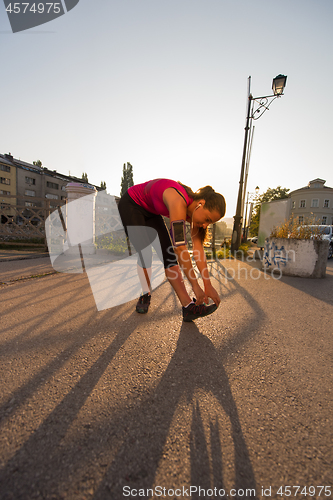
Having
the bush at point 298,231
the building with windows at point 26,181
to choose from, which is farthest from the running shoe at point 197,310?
the building with windows at point 26,181

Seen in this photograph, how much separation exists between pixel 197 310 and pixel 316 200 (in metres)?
58.1

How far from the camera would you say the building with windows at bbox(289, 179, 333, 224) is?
48.7 meters

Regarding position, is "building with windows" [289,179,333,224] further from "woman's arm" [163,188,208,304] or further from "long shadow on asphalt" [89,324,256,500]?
"long shadow on asphalt" [89,324,256,500]

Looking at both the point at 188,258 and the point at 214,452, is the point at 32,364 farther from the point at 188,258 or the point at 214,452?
the point at 188,258

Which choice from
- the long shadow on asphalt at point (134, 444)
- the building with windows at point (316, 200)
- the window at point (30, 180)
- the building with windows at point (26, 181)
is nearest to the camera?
the long shadow on asphalt at point (134, 444)

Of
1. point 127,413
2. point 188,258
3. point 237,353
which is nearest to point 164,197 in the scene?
point 188,258

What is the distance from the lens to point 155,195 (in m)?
2.28

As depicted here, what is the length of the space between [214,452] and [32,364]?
49.8 inches

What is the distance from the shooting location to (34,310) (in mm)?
2584

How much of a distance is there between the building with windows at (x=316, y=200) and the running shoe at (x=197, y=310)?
5387 centimetres

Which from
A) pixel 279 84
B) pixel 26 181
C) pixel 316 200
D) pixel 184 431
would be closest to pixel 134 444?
pixel 184 431

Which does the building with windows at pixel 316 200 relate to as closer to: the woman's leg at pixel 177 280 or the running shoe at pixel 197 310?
the running shoe at pixel 197 310

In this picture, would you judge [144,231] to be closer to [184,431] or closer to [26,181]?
[184,431]

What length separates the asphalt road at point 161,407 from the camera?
34.4 inches
